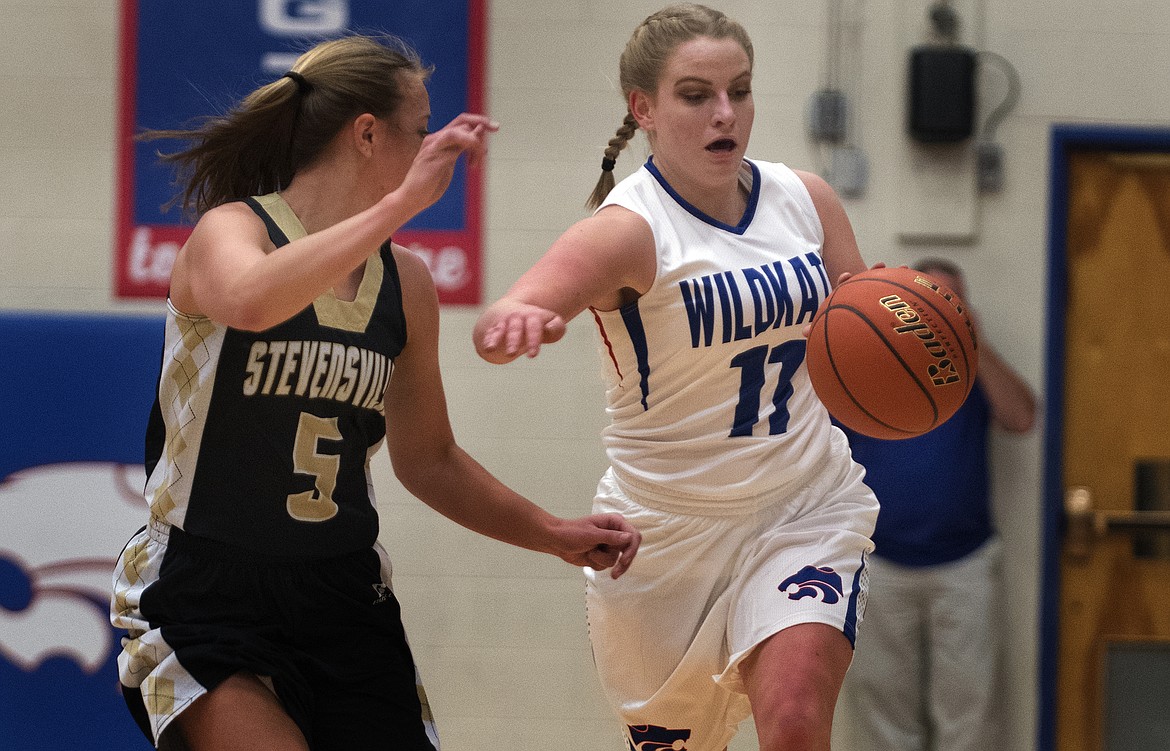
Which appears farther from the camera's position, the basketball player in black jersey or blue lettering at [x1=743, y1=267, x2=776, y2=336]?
blue lettering at [x1=743, y1=267, x2=776, y2=336]

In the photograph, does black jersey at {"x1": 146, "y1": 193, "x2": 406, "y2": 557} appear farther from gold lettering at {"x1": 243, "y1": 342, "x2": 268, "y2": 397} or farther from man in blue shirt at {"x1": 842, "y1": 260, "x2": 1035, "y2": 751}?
man in blue shirt at {"x1": 842, "y1": 260, "x2": 1035, "y2": 751}

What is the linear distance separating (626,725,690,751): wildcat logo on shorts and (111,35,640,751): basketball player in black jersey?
0.83 metres

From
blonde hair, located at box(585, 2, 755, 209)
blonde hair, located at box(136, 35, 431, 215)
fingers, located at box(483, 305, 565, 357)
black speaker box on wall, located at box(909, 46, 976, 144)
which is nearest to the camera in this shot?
fingers, located at box(483, 305, 565, 357)

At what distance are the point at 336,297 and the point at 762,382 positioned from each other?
38.5 inches

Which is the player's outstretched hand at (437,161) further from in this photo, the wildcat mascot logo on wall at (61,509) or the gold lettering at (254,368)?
the wildcat mascot logo on wall at (61,509)

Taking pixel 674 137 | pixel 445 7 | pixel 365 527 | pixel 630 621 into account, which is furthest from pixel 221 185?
pixel 445 7

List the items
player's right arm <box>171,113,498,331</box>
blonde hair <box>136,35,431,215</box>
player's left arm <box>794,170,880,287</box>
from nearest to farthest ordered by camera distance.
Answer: player's right arm <box>171,113,498,331</box> → blonde hair <box>136,35,431,215</box> → player's left arm <box>794,170,880,287</box>

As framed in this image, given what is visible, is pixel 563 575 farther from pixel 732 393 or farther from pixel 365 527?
pixel 365 527

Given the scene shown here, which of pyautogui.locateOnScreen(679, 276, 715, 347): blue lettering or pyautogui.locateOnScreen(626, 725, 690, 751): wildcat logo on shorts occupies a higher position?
pyautogui.locateOnScreen(679, 276, 715, 347): blue lettering

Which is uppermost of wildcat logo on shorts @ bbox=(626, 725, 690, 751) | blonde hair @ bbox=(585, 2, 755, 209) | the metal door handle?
blonde hair @ bbox=(585, 2, 755, 209)

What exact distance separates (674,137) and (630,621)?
108 cm

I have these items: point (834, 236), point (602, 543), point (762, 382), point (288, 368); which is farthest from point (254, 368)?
point (834, 236)

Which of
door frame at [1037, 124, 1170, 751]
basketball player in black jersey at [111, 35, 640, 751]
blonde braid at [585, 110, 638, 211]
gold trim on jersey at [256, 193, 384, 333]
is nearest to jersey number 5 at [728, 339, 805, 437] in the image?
blonde braid at [585, 110, 638, 211]

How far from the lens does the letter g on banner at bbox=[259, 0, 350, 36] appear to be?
4875 millimetres
